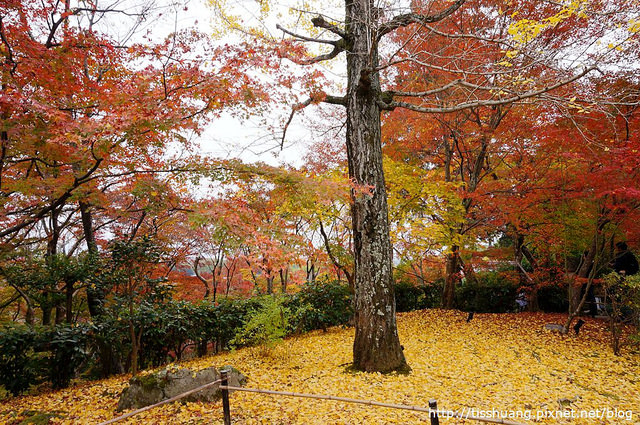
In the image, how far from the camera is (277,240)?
17.5 ft

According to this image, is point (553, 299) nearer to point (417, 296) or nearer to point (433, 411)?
point (417, 296)

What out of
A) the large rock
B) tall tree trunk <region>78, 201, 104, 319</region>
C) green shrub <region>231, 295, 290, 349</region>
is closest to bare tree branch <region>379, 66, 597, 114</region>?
green shrub <region>231, 295, 290, 349</region>

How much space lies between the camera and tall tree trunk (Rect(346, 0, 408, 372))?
5230 millimetres

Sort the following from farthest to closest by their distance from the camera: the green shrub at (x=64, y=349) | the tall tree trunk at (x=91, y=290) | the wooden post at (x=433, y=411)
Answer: the tall tree trunk at (x=91, y=290)
the green shrub at (x=64, y=349)
the wooden post at (x=433, y=411)

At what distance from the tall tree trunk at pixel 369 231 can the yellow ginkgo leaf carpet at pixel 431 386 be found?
39 centimetres

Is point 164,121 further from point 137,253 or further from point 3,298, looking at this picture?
point 3,298

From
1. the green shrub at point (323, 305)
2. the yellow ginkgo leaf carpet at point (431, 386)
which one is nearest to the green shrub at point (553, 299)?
the yellow ginkgo leaf carpet at point (431, 386)

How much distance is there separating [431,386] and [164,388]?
3437 mm

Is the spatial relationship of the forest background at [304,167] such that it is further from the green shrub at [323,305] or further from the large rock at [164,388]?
the large rock at [164,388]

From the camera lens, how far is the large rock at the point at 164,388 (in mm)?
4281

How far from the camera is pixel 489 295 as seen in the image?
11180 mm

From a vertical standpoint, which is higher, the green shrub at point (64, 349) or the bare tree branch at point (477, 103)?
the bare tree branch at point (477, 103)

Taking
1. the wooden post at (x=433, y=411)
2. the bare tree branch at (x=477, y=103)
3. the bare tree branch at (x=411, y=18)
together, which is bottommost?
the wooden post at (x=433, y=411)

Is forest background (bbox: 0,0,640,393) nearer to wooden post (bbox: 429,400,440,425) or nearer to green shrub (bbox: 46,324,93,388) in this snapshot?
green shrub (bbox: 46,324,93,388)
